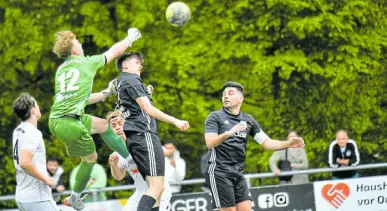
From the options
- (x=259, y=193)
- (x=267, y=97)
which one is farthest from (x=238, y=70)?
(x=259, y=193)

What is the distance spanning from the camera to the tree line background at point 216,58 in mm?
21719

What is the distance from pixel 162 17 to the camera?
22000 millimetres

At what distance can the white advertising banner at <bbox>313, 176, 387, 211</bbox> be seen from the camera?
17.3 metres

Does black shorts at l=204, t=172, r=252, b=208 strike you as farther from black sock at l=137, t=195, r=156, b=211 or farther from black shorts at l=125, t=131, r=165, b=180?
black sock at l=137, t=195, r=156, b=211

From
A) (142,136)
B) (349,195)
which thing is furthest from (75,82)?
(349,195)

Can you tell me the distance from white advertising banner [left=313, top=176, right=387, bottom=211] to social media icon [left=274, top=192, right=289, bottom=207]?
0.57 metres

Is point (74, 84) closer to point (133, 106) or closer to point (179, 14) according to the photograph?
point (133, 106)

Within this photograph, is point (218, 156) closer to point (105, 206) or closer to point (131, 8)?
point (105, 206)

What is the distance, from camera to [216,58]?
2192 cm

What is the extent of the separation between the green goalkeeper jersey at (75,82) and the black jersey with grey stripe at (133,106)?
364 millimetres

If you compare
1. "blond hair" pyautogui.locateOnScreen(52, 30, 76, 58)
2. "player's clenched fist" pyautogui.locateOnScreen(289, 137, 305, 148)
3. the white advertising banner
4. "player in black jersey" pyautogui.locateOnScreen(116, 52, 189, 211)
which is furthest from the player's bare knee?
the white advertising banner

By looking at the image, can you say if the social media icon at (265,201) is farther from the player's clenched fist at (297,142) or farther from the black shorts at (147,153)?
the black shorts at (147,153)

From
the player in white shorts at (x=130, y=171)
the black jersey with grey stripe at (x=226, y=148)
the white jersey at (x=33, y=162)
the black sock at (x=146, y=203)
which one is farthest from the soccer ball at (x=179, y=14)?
the white jersey at (x=33, y=162)

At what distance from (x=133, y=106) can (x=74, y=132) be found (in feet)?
2.51
